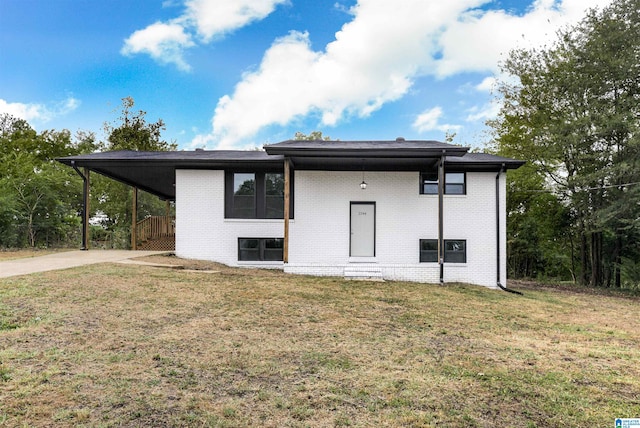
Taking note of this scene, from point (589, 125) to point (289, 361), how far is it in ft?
49.0

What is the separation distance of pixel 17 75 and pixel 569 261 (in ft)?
104

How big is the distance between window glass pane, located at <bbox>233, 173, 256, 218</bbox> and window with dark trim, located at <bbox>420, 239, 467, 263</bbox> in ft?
19.0

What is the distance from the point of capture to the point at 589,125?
13266mm

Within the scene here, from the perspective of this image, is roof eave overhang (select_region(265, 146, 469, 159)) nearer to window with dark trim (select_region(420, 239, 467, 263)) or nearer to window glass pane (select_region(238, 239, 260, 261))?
window with dark trim (select_region(420, 239, 467, 263))

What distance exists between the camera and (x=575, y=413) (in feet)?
9.27

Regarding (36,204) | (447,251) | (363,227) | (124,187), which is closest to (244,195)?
(363,227)

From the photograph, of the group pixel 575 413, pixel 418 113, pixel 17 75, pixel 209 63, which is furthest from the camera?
pixel 418 113

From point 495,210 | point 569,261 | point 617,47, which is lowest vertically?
point 569,261

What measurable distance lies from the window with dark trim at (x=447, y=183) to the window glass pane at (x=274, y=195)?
4.71m

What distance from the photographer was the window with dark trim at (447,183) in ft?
38.3

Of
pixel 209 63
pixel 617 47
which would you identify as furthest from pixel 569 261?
pixel 209 63

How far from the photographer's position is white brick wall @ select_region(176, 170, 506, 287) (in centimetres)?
1159

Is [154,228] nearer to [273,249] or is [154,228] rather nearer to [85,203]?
[85,203]

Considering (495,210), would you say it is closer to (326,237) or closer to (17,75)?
(326,237)
